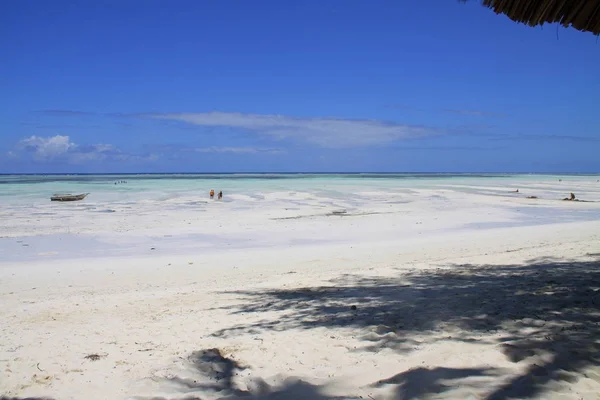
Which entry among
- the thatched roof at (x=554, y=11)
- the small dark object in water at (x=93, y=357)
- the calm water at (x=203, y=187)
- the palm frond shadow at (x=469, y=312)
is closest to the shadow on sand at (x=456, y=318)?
the palm frond shadow at (x=469, y=312)

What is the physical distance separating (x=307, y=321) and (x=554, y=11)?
13.6 ft

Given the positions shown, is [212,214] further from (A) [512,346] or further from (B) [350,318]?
(A) [512,346]

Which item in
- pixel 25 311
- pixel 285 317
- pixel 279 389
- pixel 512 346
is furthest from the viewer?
pixel 25 311

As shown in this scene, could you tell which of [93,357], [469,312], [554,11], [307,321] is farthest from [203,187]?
[554,11]

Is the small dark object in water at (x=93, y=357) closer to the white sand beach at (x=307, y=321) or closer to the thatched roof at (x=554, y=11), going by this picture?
the white sand beach at (x=307, y=321)

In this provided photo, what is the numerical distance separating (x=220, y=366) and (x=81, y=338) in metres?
1.89

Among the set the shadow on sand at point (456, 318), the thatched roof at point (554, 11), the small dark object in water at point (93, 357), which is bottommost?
the small dark object in water at point (93, 357)

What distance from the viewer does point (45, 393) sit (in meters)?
3.54

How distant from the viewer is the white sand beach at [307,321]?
3492mm

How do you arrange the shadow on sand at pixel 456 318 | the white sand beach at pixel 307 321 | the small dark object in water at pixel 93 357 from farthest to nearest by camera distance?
the small dark object in water at pixel 93 357
the white sand beach at pixel 307 321
the shadow on sand at pixel 456 318

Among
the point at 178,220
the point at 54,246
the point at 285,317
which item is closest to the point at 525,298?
the point at 285,317

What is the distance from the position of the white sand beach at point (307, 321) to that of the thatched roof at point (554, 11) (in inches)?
119

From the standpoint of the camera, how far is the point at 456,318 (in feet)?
15.7

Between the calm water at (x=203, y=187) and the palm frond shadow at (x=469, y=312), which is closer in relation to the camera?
the palm frond shadow at (x=469, y=312)
